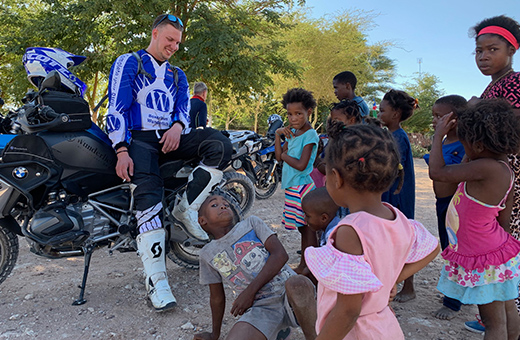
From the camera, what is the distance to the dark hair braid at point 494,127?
6.61 feet

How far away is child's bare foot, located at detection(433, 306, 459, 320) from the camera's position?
2.68m

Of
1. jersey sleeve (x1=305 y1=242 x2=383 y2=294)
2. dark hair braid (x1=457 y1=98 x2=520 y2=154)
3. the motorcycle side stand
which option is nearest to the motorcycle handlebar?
the motorcycle side stand

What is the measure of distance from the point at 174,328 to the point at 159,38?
2.21 m

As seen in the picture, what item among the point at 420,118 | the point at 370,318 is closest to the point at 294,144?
the point at 370,318

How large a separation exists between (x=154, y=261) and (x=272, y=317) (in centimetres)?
116

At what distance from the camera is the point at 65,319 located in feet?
8.52

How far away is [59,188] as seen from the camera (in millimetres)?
2846

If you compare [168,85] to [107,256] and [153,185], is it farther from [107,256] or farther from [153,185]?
[107,256]

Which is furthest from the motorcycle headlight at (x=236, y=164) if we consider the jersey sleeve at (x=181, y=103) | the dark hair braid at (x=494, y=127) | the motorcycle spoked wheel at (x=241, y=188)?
the dark hair braid at (x=494, y=127)

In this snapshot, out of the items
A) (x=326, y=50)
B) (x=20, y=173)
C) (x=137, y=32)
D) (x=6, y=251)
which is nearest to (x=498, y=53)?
(x=20, y=173)

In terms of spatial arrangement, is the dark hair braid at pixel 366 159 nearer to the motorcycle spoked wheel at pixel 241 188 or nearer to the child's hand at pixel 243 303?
the child's hand at pixel 243 303

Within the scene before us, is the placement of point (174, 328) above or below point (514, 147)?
below

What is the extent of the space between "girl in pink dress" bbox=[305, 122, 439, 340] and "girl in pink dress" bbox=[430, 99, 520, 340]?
35.6 inches

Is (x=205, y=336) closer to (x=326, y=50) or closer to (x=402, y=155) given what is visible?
(x=402, y=155)
